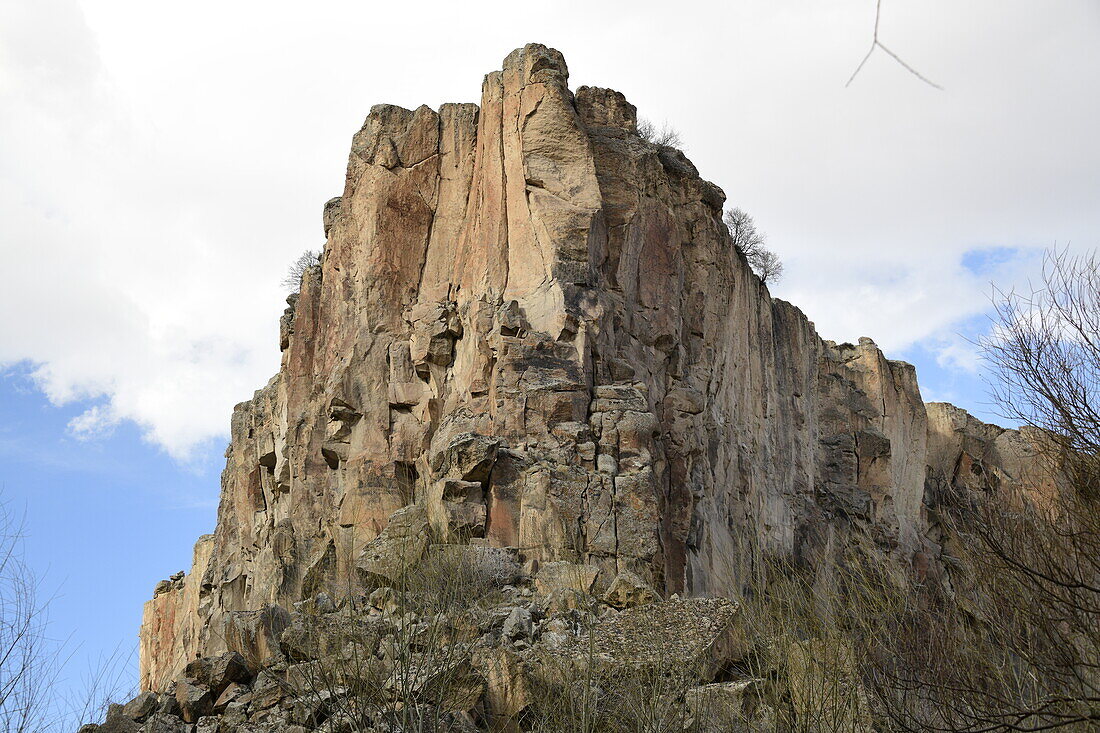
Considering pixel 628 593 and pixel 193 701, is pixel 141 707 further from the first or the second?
pixel 628 593

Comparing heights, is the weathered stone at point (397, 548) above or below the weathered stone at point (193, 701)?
above

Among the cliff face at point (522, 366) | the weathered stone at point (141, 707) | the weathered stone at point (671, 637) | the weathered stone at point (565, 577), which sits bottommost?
the weathered stone at point (141, 707)

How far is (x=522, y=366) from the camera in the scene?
22.5 m

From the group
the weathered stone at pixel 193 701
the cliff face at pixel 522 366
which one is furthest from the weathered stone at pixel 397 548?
the weathered stone at pixel 193 701

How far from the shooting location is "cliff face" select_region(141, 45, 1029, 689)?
2102 cm

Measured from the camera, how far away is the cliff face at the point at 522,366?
21.0 metres

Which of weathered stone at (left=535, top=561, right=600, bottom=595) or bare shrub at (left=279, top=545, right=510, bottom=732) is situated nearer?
bare shrub at (left=279, top=545, right=510, bottom=732)

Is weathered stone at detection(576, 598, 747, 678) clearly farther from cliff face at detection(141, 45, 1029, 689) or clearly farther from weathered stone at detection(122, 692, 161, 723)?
weathered stone at detection(122, 692, 161, 723)

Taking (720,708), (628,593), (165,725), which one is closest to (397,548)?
(628,593)

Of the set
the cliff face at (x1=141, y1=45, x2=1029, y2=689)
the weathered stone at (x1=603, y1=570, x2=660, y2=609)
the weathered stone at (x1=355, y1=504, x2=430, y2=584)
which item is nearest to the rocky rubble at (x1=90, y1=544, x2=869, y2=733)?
the weathered stone at (x1=603, y1=570, x2=660, y2=609)

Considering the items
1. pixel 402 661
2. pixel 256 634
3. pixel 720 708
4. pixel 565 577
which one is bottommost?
pixel 720 708

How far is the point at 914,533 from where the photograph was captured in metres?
42.2

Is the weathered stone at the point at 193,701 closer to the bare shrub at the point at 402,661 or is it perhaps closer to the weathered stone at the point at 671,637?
the bare shrub at the point at 402,661

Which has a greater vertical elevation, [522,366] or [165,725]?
[522,366]
